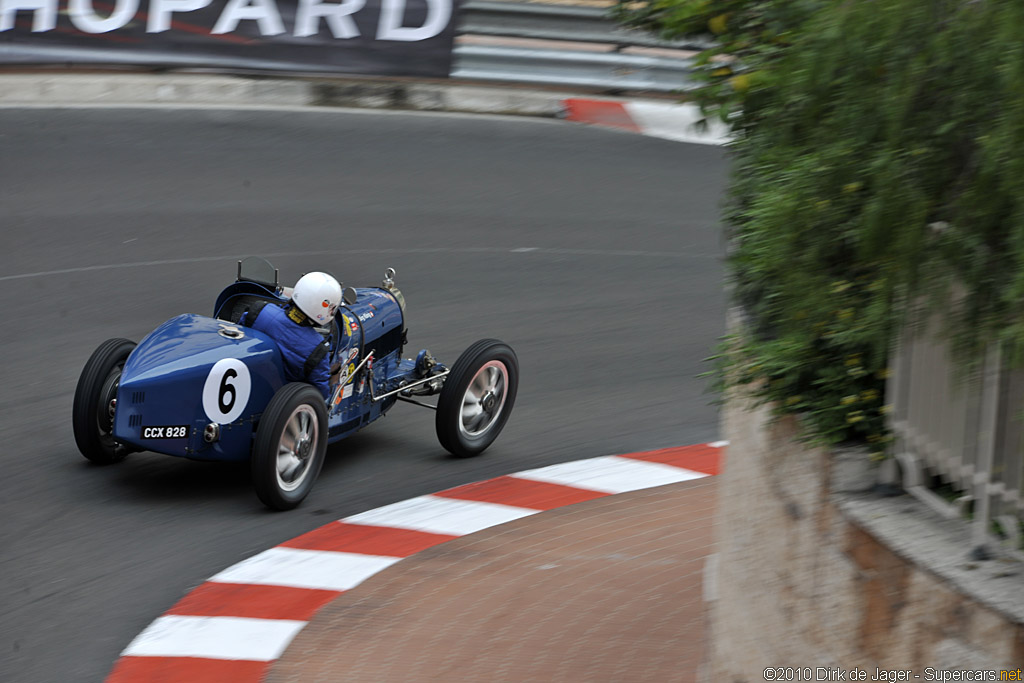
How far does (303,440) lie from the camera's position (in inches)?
282

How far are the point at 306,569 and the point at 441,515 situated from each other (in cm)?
106

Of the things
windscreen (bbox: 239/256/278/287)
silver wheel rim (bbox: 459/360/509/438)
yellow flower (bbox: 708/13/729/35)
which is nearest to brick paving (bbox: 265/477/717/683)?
silver wheel rim (bbox: 459/360/509/438)

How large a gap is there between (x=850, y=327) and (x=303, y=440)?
4189mm

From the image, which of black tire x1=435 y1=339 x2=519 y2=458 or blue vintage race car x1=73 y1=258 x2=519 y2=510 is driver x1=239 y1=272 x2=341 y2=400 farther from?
black tire x1=435 y1=339 x2=519 y2=458

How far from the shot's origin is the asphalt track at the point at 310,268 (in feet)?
21.8

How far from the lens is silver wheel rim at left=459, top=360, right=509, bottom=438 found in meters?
8.18

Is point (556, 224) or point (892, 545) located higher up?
point (556, 224)

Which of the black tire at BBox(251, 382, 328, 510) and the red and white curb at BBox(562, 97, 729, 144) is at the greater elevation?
the red and white curb at BBox(562, 97, 729, 144)

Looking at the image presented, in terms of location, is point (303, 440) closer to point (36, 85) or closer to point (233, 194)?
point (233, 194)

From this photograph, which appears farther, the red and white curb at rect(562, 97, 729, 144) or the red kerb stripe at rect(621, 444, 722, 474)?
the red and white curb at rect(562, 97, 729, 144)

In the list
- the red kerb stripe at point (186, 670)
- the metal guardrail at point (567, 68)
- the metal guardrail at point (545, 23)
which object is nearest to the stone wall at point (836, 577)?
the red kerb stripe at point (186, 670)

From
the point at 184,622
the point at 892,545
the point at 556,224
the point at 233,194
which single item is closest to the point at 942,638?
the point at 892,545

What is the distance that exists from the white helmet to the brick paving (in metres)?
1.64

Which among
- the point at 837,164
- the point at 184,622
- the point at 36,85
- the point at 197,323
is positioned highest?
the point at 36,85
